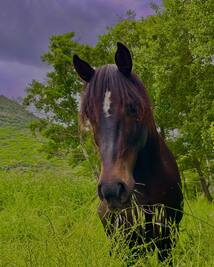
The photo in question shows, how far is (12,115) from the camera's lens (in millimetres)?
107875

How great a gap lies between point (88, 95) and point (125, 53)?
0.58 meters

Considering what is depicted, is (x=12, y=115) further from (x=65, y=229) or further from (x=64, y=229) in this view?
(x=64, y=229)

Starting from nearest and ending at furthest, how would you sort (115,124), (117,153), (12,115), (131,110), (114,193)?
(114,193) < (117,153) < (115,124) < (131,110) < (12,115)

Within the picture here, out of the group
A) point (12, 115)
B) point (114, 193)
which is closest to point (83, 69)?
point (114, 193)

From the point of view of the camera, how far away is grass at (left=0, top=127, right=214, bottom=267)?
3324 millimetres

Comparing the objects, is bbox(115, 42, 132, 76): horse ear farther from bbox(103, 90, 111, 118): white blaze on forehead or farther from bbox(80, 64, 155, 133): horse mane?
bbox(103, 90, 111, 118): white blaze on forehead

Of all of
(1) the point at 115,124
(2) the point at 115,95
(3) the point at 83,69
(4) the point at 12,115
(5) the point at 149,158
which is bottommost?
(5) the point at 149,158

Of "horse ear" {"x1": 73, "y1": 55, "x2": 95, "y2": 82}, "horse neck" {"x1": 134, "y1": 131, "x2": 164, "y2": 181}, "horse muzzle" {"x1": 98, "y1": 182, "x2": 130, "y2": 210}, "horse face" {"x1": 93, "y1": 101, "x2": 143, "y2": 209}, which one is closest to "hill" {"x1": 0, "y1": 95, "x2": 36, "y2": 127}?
"horse ear" {"x1": 73, "y1": 55, "x2": 95, "y2": 82}

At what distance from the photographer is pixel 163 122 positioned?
26484mm

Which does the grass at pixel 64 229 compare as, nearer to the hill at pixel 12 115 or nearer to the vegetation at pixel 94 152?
the vegetation at pixel 94 152

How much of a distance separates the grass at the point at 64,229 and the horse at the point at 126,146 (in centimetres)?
22

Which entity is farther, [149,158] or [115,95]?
[149,158]

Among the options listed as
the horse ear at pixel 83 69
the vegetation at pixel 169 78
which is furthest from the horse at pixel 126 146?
the vegetation at pixel 169 78

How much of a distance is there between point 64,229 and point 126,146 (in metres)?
1.02
